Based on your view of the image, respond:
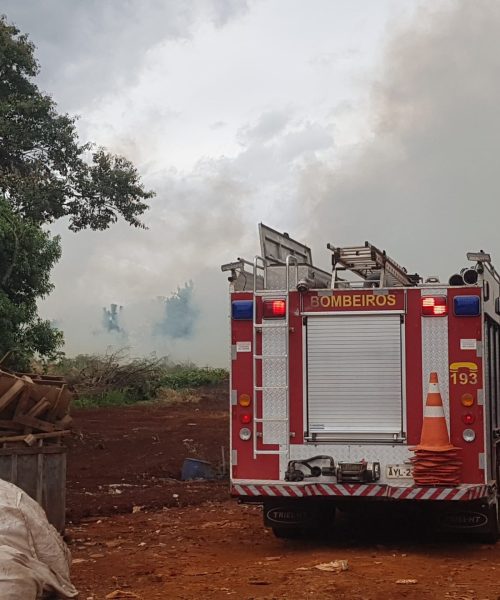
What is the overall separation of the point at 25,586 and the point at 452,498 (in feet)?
17.5

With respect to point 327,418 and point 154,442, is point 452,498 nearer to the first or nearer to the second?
point 327,418

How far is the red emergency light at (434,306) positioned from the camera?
377 inches

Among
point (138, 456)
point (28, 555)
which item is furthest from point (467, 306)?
point (138, 456)

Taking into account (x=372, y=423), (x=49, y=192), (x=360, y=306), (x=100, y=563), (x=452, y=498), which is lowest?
(x=100, y=563)

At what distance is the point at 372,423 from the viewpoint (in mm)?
9609

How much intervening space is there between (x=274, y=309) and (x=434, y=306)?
1694mm

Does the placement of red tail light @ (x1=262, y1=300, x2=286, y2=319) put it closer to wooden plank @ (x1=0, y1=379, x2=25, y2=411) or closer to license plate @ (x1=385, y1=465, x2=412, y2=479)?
license plate @ (x1=385, y1=465, x2=412, y2=479)

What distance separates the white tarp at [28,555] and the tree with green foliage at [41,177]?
13.4m

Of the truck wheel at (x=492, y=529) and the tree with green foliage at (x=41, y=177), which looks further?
the tree with green foliage at (x=41, y=177)

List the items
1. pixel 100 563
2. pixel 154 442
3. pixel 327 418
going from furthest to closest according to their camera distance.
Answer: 1. pixel 154 442
2. pixel 327 418
3. pixel 100 563

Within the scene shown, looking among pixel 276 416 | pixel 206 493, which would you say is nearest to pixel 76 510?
pixel 206 493

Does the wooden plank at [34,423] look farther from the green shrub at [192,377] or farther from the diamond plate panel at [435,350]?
the green shrub at [192,377]

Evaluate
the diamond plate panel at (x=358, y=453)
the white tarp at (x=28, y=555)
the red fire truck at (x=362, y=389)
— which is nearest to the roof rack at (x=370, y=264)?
the red fire truck at (x=362, y=389)

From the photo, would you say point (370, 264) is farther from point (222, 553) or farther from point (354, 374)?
point (222, 553)
